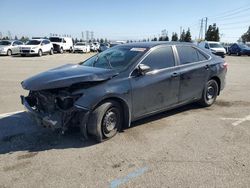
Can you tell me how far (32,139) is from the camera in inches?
193

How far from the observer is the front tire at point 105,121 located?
15.0 ft

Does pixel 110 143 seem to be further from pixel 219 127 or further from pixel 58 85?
pixel 219 127

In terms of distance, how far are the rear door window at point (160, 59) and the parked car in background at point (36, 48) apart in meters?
23.7

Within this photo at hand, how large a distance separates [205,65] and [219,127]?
5.57 feet

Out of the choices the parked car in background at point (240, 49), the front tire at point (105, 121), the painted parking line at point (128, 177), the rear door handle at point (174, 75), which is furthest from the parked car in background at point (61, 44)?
the painted parking line at point (128, 177)

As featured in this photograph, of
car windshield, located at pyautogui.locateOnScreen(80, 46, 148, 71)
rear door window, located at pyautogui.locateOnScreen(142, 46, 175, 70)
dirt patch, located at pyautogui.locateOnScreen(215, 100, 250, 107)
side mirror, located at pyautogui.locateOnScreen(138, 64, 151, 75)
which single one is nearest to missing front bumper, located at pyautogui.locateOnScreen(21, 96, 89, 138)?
car windshield, located at pyautogui.locateOnScreen(80, 46, 148, 71)

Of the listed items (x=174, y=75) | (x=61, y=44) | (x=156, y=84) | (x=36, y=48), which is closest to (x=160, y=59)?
(x=174, y=75)

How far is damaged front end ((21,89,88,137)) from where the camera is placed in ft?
14.7

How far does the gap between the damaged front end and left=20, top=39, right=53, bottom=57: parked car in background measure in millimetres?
23990

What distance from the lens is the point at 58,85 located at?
4500mm

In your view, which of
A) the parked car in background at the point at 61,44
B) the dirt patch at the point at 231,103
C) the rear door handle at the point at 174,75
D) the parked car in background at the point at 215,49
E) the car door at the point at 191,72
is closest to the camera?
the rear door handle at the point at 174,75

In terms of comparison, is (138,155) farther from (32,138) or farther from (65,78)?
(32,138)

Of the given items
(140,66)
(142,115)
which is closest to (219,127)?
(142,115)

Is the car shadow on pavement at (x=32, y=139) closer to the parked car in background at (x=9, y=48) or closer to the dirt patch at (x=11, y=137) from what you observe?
the dirt patch at (x=11, y=137)
